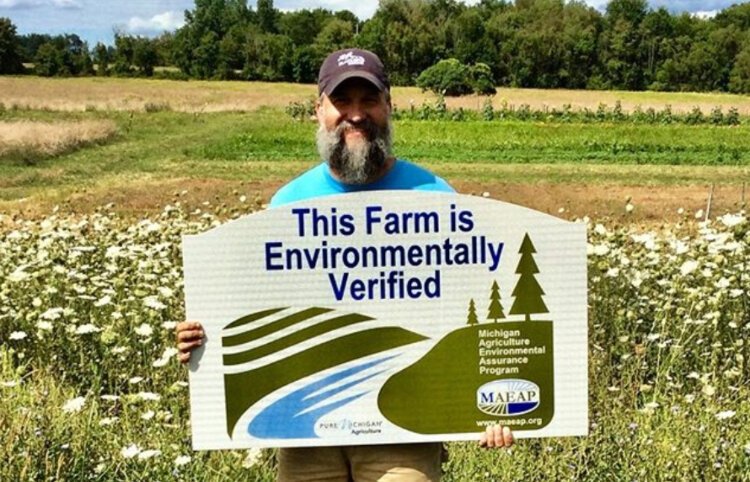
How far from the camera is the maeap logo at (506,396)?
7.76 feet

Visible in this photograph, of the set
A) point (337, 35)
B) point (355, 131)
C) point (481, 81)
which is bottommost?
point (355, 131)

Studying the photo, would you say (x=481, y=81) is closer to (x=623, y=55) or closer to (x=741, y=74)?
(x=741, y=74)

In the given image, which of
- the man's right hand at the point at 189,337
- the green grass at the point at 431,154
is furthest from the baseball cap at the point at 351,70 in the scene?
the green grass at the point at 431,154

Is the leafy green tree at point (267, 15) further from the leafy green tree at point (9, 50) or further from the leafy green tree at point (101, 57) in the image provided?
the leafy green tree at point (9, 50)

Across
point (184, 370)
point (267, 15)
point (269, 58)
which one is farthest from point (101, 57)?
point (184, 370)

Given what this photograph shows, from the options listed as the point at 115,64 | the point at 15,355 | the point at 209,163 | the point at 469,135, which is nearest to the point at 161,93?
the point at 115,64

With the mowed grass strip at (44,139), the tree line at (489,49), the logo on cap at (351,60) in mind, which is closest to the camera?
the logo on cap at (351,60)

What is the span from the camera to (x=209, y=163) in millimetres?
22266

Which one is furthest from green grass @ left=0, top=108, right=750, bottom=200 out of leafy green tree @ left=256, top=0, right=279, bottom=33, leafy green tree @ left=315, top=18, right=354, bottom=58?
leafy green tree @ left=256, top=0, right=279, bottom=33

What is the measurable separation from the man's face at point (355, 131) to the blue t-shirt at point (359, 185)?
1.4 inches

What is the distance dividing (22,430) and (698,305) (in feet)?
10.2

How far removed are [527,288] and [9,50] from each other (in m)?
89.4

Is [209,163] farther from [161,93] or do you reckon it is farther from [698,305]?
[161,93]

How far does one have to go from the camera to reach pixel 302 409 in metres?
2.39
